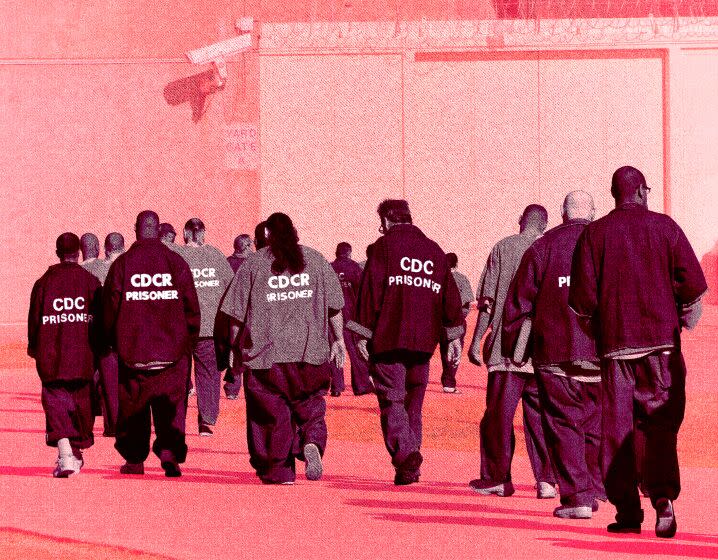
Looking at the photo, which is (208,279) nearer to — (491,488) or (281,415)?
(281,415)

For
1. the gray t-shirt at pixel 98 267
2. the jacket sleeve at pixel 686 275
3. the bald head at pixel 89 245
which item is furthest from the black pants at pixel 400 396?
the gray t-shirt at pixel 98 267

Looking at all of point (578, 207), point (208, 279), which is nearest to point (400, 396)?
point (578, 207)

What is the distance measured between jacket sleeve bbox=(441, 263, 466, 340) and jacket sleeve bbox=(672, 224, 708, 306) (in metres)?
3.44

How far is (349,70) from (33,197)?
239 inches

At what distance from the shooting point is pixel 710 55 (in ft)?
123

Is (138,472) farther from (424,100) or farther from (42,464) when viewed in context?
(424,100)

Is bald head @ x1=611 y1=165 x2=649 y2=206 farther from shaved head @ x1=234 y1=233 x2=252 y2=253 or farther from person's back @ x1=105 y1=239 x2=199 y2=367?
shaved head @ x1=234 y1=233 x2=252 y2=253

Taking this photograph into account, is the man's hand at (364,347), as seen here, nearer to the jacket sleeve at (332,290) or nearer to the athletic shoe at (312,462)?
the jacket sleeve at (332,290)

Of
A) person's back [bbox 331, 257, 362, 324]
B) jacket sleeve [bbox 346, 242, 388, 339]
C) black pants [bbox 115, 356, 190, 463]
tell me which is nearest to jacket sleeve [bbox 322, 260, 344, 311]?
jacket sleeve [bbox 346, 242, 388, 339]

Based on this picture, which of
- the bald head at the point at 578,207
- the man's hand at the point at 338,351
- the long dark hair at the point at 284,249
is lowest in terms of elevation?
the man's hand at the point at 338,351

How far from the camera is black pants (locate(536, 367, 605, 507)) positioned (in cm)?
1242

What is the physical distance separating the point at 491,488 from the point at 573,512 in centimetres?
142

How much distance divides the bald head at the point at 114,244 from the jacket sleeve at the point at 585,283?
27.9 ft

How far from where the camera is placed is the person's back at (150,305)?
14.9 m
